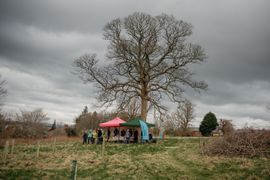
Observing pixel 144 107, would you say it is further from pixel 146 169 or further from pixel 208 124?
pixel 208 124

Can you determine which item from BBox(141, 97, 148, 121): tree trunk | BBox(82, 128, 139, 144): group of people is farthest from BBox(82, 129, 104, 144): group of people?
BBox(141, 97, 148, 121): tree trunk

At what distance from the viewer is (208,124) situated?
48594mm

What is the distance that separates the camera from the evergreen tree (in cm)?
4853

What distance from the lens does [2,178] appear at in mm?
10008

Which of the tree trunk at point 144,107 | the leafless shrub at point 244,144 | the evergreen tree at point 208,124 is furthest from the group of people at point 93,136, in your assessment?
the evergreen tree at point 208,124

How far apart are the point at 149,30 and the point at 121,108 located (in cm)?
862

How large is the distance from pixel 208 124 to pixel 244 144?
35.0m

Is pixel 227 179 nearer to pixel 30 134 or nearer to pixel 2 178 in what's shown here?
pixel 2 178

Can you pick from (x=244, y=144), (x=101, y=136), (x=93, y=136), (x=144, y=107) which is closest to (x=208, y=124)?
(x=144, y=107)

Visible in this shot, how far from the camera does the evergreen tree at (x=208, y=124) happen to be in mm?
48531

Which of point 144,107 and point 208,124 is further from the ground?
point 144,107

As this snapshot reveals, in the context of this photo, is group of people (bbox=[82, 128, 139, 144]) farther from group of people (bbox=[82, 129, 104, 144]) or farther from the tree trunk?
the tree trunk

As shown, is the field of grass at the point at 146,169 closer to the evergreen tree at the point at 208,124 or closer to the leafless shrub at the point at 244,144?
the leafless shrub at the point at 244,144

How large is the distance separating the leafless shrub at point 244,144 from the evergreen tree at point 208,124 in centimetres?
3352
